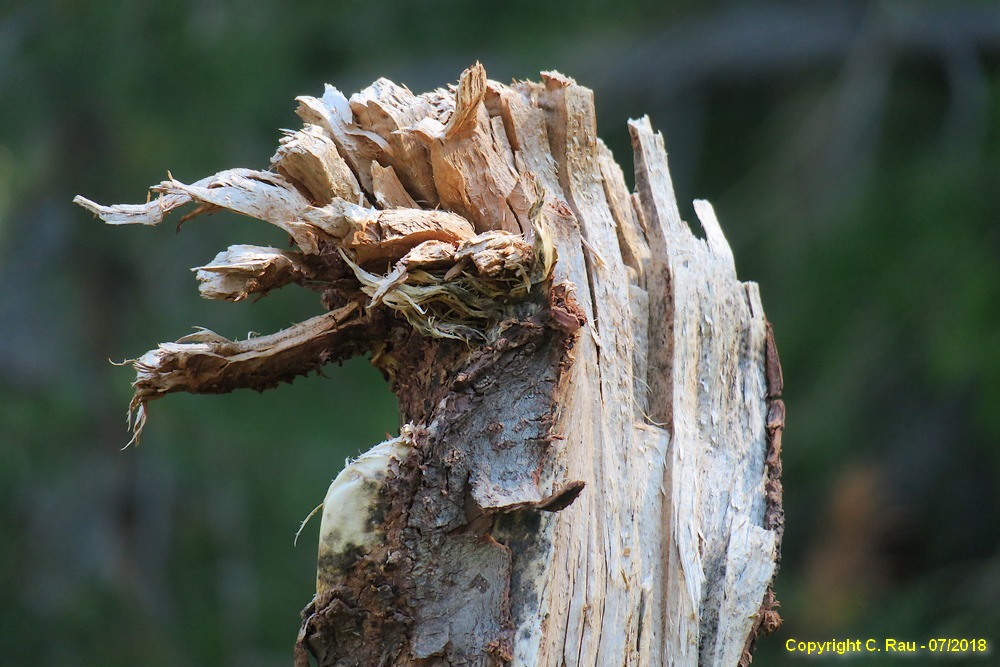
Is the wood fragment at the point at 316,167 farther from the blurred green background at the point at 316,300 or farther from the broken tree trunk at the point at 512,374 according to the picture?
the blurred green background at the point at 316,300

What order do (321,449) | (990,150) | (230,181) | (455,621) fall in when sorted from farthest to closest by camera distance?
(321,449) < (990,150) < (230,181) < (455,621)

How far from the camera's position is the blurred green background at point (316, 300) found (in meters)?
3.52

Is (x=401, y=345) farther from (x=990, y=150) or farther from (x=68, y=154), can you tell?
(x=68, y=154)

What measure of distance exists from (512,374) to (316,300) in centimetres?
330

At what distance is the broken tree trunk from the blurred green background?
2439 millimetres

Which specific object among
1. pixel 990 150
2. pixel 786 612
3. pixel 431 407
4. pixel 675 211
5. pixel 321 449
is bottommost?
pixel 786 612

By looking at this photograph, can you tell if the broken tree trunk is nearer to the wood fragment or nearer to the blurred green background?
the wood fragment

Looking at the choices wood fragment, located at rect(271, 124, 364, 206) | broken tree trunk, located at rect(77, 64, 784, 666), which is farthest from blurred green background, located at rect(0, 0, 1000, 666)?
wood fragment, located at rect(271, 124, 364, 206)

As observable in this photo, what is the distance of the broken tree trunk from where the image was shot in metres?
1.03

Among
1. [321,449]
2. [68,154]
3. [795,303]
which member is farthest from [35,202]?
[795,303]

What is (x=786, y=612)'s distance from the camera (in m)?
4.35

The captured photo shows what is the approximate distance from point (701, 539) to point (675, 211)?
454mm

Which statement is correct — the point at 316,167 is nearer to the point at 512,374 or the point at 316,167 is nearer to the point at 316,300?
the point at 512,374

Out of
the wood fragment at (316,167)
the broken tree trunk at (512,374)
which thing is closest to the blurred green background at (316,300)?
the broken tree trunk at (512,374)
